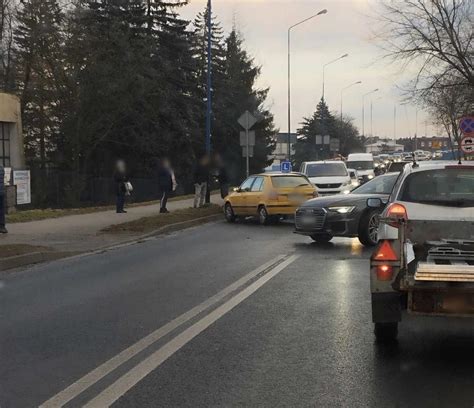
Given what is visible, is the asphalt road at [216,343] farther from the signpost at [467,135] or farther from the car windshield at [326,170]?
the signpost at [467,135]

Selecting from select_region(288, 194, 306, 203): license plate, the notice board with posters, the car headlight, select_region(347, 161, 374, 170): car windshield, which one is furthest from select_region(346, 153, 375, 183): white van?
the car headlight

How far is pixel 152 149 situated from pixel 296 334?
111 feet

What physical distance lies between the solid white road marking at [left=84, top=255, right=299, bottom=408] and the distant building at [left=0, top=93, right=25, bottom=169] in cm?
2536

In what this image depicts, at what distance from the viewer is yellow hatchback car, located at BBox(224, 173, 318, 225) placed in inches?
703

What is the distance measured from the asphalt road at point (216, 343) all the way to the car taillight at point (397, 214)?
1185mm

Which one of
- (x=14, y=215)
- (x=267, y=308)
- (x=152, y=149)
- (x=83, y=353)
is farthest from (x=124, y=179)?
(x=152, y=149)

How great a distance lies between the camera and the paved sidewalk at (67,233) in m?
13.1

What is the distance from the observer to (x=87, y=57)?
34.5 meters

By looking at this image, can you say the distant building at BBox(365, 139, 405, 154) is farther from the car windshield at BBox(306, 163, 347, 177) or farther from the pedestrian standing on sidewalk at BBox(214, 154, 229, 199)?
the pedestrian standing on sidewalk at BBox(214, 154, 229, 199)

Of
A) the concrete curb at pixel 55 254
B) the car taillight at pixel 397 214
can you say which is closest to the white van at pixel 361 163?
the concrete curb at pixel 55 254

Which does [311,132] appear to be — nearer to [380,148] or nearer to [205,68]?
[205,68]

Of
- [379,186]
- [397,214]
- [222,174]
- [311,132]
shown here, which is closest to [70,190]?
[222,174]

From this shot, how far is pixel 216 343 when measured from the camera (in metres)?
5.94

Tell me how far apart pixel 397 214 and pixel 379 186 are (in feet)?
27.3
